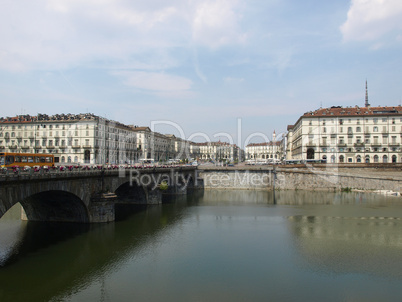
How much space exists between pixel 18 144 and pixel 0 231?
69009 millimetres

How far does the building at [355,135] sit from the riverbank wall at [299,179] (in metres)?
15.0

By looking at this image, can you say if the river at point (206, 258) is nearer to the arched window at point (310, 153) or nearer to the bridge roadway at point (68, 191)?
the bridge roadway at point (68, 191)

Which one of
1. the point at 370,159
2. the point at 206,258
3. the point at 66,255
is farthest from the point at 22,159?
the point at 370,159

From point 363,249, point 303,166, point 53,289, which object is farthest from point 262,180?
point 53,289

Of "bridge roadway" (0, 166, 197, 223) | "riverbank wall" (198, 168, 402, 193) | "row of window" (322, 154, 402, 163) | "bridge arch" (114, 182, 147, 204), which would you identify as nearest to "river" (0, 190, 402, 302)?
"bridge roadway" (0, 166, 197, 223)

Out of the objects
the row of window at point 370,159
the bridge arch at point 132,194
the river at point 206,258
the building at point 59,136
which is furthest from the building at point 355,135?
the bridge arch at point 132,194

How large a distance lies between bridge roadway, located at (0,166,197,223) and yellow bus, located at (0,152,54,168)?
4624mm

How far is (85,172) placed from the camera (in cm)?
3406

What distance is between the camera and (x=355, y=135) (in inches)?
3708

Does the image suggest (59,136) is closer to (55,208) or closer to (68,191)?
(55,208)

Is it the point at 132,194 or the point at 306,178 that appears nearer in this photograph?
the point at 132,194

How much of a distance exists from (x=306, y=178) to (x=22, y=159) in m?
67.4

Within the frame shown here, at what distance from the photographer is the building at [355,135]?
9231 cm

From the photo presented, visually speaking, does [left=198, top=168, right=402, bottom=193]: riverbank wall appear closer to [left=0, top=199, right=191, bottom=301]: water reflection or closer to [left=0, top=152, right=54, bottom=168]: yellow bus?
[left=0, top=199, right=191, bottom=301]: water reflection
